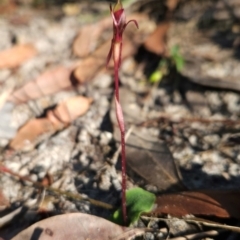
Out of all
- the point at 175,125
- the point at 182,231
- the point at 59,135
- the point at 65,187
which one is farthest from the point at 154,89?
the point at 182,231

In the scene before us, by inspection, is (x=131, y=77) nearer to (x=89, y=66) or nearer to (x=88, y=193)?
(x=89, y=66)

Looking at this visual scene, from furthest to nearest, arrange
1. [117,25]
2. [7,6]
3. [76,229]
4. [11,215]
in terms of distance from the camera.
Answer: [7,6]
[11,215]
[76,229]
[117,25]

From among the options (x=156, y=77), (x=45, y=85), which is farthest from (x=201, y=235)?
(x=45, y=85)

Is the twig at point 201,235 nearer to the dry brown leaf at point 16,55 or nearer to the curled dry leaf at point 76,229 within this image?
the curled dry leaf at point 76,229

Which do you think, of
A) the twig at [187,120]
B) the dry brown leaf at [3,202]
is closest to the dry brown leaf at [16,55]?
the twig at [187,120]

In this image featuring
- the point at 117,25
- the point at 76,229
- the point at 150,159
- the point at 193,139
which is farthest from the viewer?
the point at 193,139

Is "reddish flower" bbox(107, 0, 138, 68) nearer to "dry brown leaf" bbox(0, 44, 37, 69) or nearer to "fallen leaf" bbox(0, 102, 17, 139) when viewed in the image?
"fallen leaf" bbox(0, 102, 17, 139)

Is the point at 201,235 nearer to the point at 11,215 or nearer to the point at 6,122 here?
the point at 11,215
